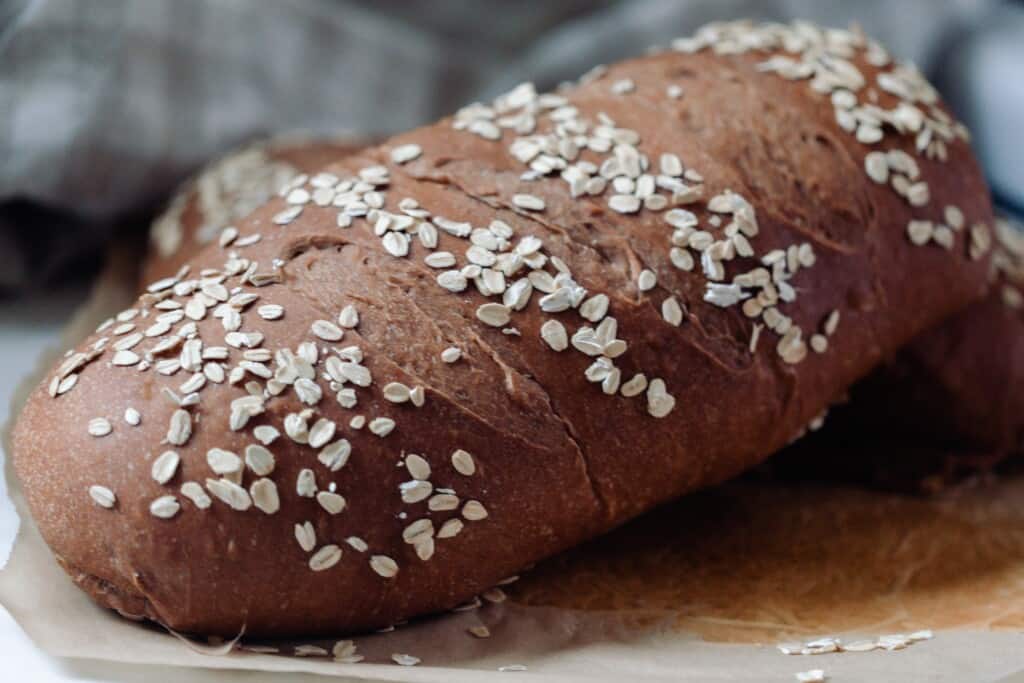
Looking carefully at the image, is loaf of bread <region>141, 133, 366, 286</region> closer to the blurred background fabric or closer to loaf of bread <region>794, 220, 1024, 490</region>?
the blurred background fabric

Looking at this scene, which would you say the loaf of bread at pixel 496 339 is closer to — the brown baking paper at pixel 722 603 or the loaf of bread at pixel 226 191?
the brown baking paper at pixel 722 603

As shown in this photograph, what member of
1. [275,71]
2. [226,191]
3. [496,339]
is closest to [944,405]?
[496,339]

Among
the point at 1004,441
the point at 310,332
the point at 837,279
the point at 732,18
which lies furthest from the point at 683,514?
the point at 732,18

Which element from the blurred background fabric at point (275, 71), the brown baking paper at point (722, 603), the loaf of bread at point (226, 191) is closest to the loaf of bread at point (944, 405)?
the brown baking paper at point (722, 603)

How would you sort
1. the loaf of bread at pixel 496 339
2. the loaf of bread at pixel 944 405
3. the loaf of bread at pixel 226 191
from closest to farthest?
the loaf of bread at pixel 496 339
the loaf of bread at pixel 944 405
the loaf of bread at pixel 226 191

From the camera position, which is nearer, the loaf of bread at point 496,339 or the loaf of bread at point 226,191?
the loaf of bread at point 496,339

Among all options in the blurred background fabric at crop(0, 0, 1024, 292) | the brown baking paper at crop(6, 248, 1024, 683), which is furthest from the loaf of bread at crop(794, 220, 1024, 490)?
the blurred background fabric at crop(0, 0, 1024, 292)
